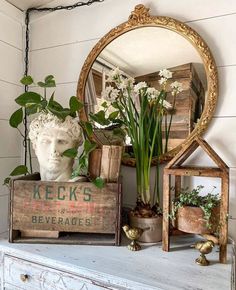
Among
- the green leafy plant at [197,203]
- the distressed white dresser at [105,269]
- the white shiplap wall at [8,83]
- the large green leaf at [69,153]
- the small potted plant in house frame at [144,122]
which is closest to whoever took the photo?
the distressed white dresser at [105,269]

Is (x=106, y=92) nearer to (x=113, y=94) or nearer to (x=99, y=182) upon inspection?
(x=113, y=94)

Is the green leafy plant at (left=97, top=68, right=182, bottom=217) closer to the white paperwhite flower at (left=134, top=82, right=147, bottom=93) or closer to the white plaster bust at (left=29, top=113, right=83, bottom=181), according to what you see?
the white paperwhite flower at (left=134, top=82, right=147, bottom=93)

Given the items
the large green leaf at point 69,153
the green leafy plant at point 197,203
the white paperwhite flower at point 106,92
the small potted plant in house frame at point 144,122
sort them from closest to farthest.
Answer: the green leafy plant at point 197,203 < the large green leaf at point 69,153 < the small potted plant in house frame at point 144,122 < the white paperwhite flower at point 106,92

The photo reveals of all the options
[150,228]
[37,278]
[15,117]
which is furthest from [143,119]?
[37,278]

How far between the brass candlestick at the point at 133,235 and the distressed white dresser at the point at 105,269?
23 millimetres

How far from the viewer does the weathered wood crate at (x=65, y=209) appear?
943mm

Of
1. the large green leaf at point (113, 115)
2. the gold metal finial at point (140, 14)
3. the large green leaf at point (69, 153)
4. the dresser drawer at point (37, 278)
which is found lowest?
the dresser drawer at point (37, 278)

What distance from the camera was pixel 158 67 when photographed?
115cm

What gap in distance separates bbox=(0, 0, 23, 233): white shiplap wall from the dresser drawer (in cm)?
48

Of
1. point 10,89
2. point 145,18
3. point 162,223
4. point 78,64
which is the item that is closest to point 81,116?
point 78,64

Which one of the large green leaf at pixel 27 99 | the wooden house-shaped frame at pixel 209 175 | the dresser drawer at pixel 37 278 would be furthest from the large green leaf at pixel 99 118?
the dresser drawer at pixel 37 278

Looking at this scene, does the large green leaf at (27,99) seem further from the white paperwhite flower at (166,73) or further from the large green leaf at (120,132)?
the white paperwhite flower at (166,73)

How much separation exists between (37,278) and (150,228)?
444 millimetres

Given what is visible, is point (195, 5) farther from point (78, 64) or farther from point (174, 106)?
point (78, 64)
